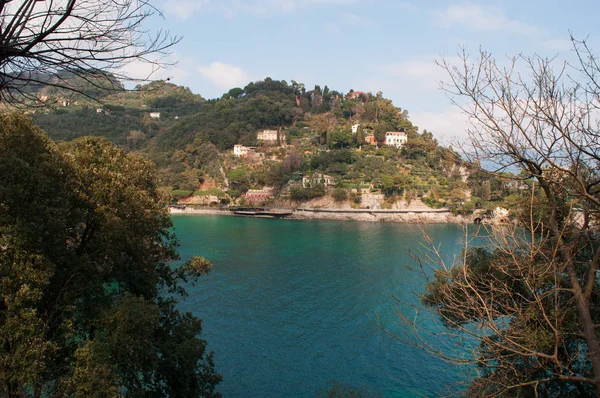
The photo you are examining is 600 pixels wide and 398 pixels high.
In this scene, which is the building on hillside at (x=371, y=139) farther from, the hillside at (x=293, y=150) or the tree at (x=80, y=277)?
the tree at (x=80, y=277)

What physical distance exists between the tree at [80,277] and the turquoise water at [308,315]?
3.75 meters

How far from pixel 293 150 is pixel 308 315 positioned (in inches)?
1862

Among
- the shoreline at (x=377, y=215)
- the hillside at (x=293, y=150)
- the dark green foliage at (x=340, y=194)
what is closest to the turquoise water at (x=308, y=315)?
the shoreline at (x=377, y=215)

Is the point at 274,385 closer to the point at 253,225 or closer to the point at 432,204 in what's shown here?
the point at 253,225

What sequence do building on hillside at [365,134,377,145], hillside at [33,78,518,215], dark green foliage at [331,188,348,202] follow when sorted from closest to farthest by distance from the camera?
dark green foliage at [331,188,348,202]
hillside at [33,78,518,215]
building on hillside at [365,134,377,145]

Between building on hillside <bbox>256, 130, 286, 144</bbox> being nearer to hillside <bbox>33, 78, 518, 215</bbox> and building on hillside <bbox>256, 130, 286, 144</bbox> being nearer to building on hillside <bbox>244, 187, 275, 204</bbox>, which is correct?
hillside <bbox>33, 78, 518, 215</bbox>

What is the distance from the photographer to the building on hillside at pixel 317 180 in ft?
165

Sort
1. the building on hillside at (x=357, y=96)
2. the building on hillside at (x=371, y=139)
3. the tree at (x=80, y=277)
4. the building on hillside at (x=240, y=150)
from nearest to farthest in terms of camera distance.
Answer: the tree at (x=80, y=277), the building on hillside at (x=371, y=139), the building on hillside at (x=240, y=150), the building on hillside at (x=357, y=96)

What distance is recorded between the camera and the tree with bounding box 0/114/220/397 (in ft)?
17.1

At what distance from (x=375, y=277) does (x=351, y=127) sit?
48889mm

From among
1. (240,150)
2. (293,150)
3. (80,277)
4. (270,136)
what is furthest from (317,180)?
(80,277)

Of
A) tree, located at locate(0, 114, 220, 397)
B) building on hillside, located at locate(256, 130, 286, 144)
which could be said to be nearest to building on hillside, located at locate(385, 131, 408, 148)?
building on hillside, located at locate(256, 130, 286, 144)

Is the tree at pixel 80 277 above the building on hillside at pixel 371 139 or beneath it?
beneath

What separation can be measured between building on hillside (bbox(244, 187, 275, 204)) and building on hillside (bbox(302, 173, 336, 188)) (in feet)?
15.6
